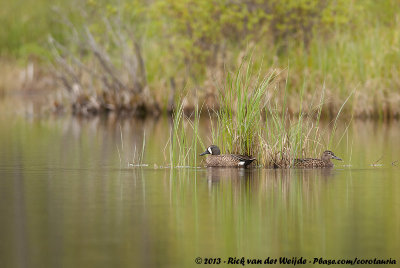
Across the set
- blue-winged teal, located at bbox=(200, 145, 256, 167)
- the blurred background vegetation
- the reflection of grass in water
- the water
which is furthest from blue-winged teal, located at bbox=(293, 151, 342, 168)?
the blurred background vegetation

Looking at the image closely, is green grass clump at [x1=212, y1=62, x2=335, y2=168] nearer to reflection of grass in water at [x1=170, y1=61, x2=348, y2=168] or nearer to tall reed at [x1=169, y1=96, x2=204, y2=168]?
reflection of grass in water at [x1=170, y1=61, x2=348, y2=168]

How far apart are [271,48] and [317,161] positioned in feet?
39.7

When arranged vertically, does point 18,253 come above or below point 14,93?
below

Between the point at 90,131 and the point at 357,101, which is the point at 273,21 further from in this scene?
the point at 90,131

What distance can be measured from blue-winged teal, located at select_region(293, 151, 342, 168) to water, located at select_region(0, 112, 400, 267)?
9.3 inches

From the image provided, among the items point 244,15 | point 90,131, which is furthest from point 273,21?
point 90,131

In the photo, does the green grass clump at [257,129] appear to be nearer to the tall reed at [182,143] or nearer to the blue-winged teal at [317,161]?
the blue-winged teal at [317,161]

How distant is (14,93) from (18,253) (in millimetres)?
32797

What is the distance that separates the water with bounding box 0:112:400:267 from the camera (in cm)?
711

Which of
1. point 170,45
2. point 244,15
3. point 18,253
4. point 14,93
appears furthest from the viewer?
point 14,93

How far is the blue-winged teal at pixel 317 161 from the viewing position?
41.5 feet

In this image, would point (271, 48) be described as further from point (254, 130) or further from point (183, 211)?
point (183, 211)

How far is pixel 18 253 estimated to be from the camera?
707 centimetres

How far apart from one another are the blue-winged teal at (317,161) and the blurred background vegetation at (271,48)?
365 inches
